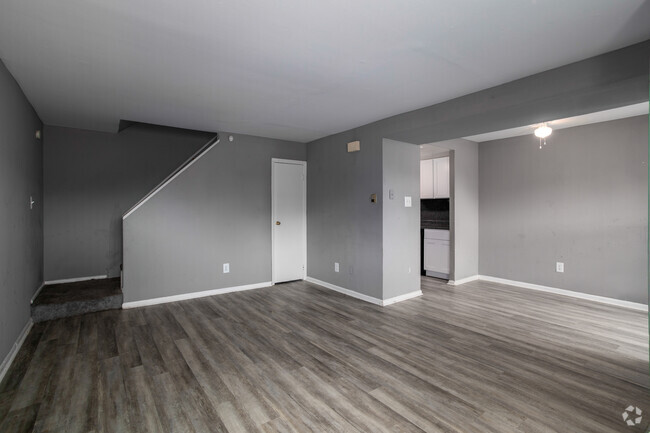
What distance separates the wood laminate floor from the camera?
199 cm

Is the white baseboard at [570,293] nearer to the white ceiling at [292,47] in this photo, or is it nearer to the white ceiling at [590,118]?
the white ceiling at [590,118]

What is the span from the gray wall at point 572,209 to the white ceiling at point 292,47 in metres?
2.84

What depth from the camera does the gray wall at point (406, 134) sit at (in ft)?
8.27

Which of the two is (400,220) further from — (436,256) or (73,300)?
(73,300)

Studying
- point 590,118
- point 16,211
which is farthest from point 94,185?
point 590,118

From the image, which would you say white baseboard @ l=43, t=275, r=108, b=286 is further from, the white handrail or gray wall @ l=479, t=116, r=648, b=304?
gray wall @ l=479, t=116, r=648, b=304

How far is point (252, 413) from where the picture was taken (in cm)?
205

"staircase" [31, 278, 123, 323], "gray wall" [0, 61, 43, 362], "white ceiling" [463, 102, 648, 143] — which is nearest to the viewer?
"gray wall" [0, 61, 43, 362]

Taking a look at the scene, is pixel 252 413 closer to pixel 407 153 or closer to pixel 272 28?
pixel 272 28

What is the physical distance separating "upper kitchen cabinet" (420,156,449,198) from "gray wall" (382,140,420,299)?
1207 mm

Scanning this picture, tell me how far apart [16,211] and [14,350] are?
125 cm

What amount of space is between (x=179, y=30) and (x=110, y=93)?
1702 millimetres

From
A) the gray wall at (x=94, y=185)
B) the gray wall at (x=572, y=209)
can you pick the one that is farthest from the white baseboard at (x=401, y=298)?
the gray wall at (x=94, y=185)

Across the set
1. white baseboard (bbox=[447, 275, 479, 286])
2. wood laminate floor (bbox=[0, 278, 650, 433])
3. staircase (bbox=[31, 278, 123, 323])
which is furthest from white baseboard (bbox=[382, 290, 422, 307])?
staircase (bbox=[31, 278, 123, 323])
